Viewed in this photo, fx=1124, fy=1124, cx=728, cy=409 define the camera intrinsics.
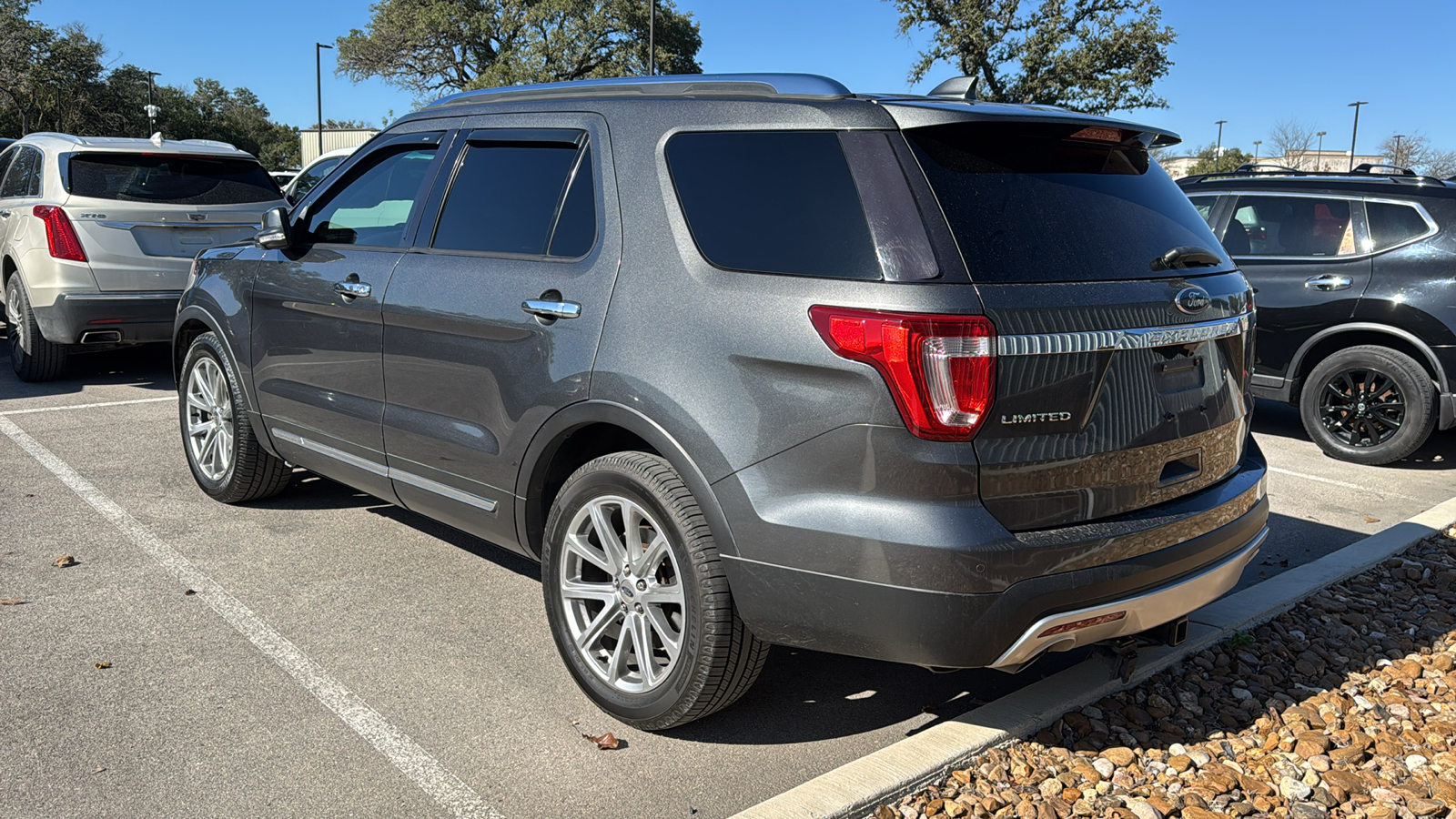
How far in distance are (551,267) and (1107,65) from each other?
40.1m

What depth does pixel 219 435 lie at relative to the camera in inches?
220

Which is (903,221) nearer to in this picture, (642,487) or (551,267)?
(642,487)

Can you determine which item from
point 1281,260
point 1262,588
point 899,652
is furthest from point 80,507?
point 1281,260

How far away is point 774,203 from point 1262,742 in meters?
2.22

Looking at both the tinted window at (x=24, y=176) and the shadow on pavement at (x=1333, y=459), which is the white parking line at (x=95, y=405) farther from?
the shadow on pavement at (x=1333, y=459)

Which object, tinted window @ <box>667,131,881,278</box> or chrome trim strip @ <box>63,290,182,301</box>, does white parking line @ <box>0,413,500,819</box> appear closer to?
tinted window @ <box>667,131,881,278</box>

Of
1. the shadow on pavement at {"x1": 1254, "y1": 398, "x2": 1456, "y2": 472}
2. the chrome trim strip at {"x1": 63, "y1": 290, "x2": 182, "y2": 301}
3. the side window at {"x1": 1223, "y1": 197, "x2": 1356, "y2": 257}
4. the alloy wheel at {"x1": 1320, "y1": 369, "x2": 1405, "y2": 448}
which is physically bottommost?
the shadow on pavement at {"x1": 1254, "y1": 398, "x2": 1456, "y2": 472}

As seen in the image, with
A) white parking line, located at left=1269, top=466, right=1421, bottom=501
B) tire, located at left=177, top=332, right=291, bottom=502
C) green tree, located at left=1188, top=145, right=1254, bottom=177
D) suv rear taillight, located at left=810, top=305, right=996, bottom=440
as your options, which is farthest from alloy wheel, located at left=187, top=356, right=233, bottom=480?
green tree, located at left=1188, top=145, right=1254, bottom=177

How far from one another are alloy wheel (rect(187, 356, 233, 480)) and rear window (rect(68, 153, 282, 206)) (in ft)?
10.6

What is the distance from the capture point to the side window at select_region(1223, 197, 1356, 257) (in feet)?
25.5

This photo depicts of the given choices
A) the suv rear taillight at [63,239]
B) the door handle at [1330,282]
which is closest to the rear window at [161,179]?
the suv rear taillight at [63,239]

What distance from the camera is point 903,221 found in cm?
283

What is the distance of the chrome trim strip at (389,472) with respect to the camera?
3906 mm

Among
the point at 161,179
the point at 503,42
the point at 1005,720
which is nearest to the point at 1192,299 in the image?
the point at 1005,720
